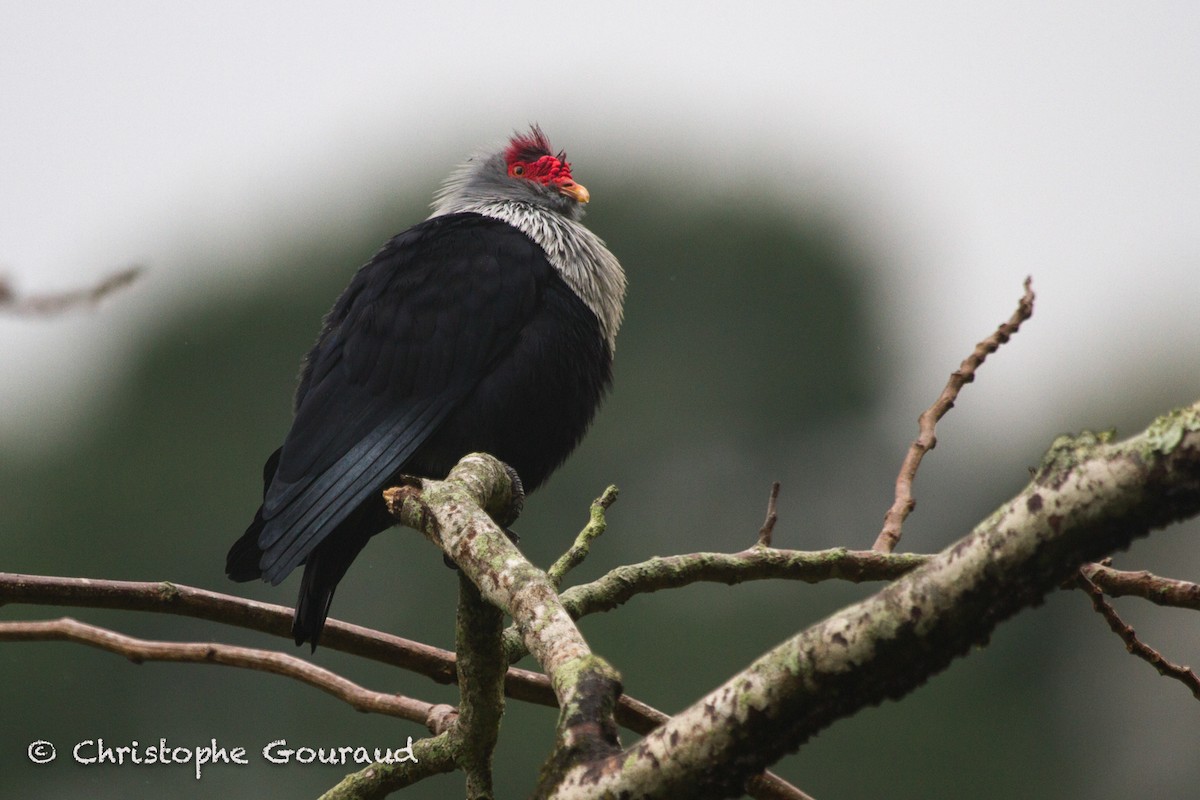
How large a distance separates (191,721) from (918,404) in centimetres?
1123

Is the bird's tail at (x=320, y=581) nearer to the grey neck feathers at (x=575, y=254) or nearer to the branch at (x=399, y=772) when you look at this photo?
the branch at (x=399, y=772)

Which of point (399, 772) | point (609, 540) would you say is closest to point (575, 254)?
point (399, 772)

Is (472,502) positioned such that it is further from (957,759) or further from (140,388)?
(140,388)

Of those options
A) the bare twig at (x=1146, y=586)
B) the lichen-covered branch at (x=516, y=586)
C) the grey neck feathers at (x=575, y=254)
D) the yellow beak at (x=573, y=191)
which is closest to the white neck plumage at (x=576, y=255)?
the grey neck feathers at (x=575, y=254)

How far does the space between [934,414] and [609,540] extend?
1398 cm

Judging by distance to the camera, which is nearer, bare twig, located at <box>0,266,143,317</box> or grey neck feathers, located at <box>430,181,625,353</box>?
bare twig, located at <box>0,266,143,317</box>

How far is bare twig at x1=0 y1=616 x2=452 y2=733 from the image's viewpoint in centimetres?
280

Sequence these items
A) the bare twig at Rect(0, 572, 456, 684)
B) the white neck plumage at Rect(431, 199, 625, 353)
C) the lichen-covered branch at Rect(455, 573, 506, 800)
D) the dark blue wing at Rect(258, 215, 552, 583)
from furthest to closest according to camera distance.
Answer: the white neck plumage at Rect(431, 199, 625, 353) → the dark blue wing at Rect(258, 215, 552, 583) → the bare twig at Rect(0, 572, 456, 684) → the lichen-covered branch at Rect(455, 573, 506, 800)

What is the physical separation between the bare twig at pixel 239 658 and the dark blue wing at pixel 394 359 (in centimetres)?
74

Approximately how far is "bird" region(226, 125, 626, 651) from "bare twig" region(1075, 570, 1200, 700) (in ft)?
6.09


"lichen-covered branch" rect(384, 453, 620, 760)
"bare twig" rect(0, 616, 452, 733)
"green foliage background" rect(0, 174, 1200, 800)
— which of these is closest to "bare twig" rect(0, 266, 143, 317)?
"lichen-covered branch" rect(384, 453, 620, 760)

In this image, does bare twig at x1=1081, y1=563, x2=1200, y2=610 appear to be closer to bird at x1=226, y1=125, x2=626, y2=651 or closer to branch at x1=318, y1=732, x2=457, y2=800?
branch at x1=318, y1=732, x2=457, y2=800

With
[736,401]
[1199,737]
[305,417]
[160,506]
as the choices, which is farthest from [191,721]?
[305,417]

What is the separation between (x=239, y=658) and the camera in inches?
112
